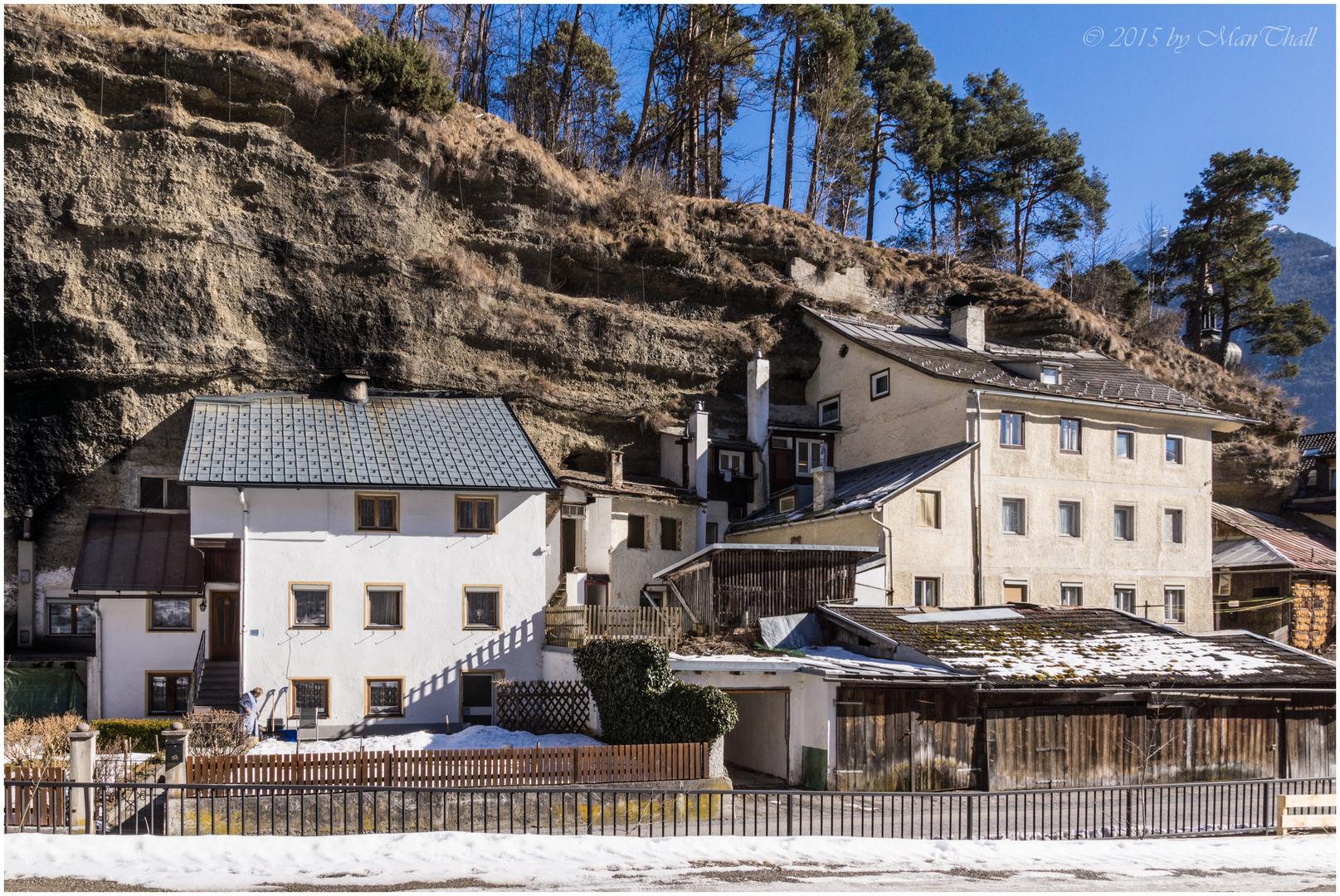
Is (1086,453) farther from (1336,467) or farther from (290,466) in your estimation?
(290,466)

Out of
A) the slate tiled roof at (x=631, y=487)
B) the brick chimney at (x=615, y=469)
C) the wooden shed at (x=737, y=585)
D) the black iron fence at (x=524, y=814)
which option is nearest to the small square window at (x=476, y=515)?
the wooden shed at (x=737, y=585)

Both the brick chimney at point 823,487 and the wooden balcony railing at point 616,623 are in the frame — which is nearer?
the wooden balcony railing at point 616,623

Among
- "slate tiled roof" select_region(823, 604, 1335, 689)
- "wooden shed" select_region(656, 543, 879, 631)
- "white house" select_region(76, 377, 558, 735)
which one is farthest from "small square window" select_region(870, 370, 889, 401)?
"white house" select_region(76, 377, 558, 735)

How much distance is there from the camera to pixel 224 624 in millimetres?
25984

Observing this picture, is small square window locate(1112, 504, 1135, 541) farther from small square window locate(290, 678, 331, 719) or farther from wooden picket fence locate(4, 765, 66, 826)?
wooden picket fence locate(4, 765, 66, 826)

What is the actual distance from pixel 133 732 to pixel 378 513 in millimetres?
7264

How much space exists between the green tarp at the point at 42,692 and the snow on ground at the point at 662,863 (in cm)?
1337

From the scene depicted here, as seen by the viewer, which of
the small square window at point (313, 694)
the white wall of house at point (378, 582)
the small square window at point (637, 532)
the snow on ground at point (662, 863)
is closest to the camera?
the snow on ground at point (662, 863)

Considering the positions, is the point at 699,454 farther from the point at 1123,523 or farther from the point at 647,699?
the point at 647,699

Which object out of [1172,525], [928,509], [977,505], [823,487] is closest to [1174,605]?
[1172,525]

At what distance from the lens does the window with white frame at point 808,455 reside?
3678 centimetres

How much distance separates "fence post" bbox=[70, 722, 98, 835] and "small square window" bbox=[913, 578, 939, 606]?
21250 mm

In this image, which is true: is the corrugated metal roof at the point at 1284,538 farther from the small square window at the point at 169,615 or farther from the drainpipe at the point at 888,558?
the small square window at the point at 169,615

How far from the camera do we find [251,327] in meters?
31.7
